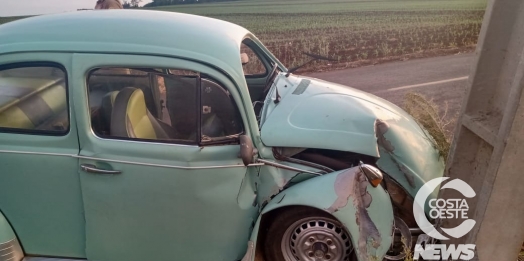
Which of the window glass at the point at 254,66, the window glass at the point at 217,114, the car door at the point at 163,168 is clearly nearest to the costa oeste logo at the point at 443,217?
the car door at the point at 163,168

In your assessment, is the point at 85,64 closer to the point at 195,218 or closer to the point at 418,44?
the point at 195,218

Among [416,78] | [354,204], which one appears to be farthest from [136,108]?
[416,78]

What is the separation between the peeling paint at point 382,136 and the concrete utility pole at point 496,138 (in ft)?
1.47

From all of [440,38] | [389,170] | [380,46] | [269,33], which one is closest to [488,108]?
[389,170]

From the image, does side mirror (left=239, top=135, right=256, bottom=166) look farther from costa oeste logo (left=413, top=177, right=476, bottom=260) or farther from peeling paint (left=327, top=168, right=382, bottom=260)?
costa oeste logo (left=413, top=177, right=476, bottom=260)

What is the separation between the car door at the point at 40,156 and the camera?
320 cm

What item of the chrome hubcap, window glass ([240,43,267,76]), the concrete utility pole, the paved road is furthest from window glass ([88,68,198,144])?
the paved road

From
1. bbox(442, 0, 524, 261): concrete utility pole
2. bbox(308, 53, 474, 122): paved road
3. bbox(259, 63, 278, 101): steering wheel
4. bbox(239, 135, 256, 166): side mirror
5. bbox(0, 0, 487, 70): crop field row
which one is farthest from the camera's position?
bbox(0, 0, 487, 70): crop field row

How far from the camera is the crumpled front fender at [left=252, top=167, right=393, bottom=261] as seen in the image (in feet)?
10.4

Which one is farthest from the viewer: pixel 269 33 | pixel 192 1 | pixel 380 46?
pixel 192 1

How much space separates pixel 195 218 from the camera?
3.25 metres

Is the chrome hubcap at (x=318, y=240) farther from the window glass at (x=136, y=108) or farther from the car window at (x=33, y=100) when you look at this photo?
the car window at (x=33, y=100)

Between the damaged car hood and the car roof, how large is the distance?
0.54m

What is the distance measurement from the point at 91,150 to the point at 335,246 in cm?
187
